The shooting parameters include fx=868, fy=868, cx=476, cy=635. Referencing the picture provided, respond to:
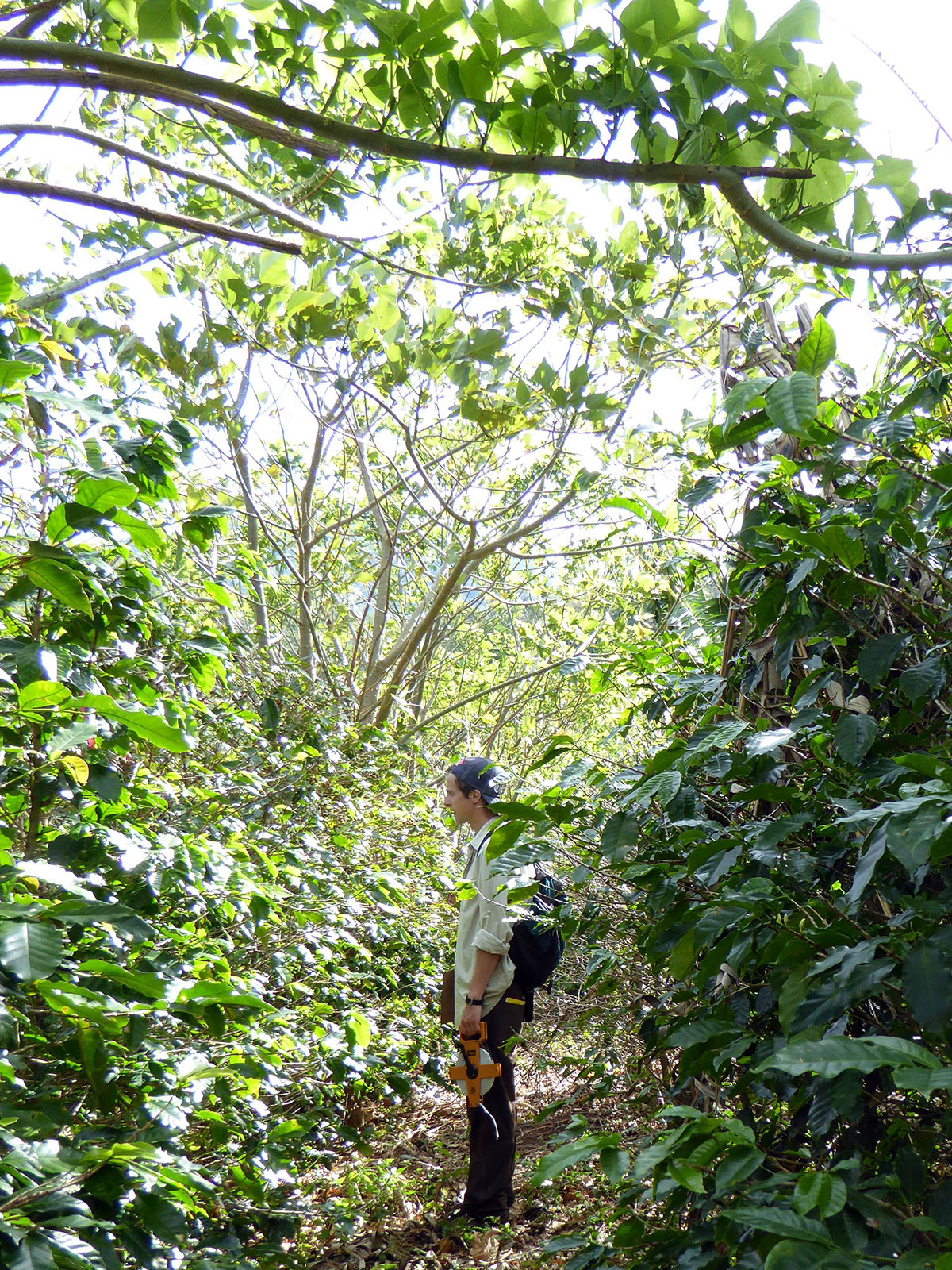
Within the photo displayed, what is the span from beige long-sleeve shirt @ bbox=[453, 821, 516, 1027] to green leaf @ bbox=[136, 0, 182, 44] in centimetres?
276

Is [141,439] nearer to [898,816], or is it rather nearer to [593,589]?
[898,816]

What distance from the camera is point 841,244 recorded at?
1.94m

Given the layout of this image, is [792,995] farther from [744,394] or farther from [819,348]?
[819,348]

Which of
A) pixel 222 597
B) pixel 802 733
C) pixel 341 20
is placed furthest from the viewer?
pixel 222 597

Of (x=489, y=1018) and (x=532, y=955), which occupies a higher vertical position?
(x=532, y=955)

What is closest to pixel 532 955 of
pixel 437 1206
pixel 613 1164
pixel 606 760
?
pixel 437 1206

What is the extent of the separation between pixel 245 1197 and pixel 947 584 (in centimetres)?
250

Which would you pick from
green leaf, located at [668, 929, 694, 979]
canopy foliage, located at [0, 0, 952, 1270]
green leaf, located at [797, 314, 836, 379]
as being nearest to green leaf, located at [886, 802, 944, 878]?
canopy foliage, located at [0, 0, 952, 1270]

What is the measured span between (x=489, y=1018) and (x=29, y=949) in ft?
9.37

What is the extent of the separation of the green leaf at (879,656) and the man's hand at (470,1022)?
2.53 meters

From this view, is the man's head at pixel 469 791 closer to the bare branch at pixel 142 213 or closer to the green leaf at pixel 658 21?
the bare branch at pixel 142 213

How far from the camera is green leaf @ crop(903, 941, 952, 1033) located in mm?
1152

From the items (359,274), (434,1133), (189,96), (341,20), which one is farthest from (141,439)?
(434,1133)

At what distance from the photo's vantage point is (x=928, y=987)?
116 cm
